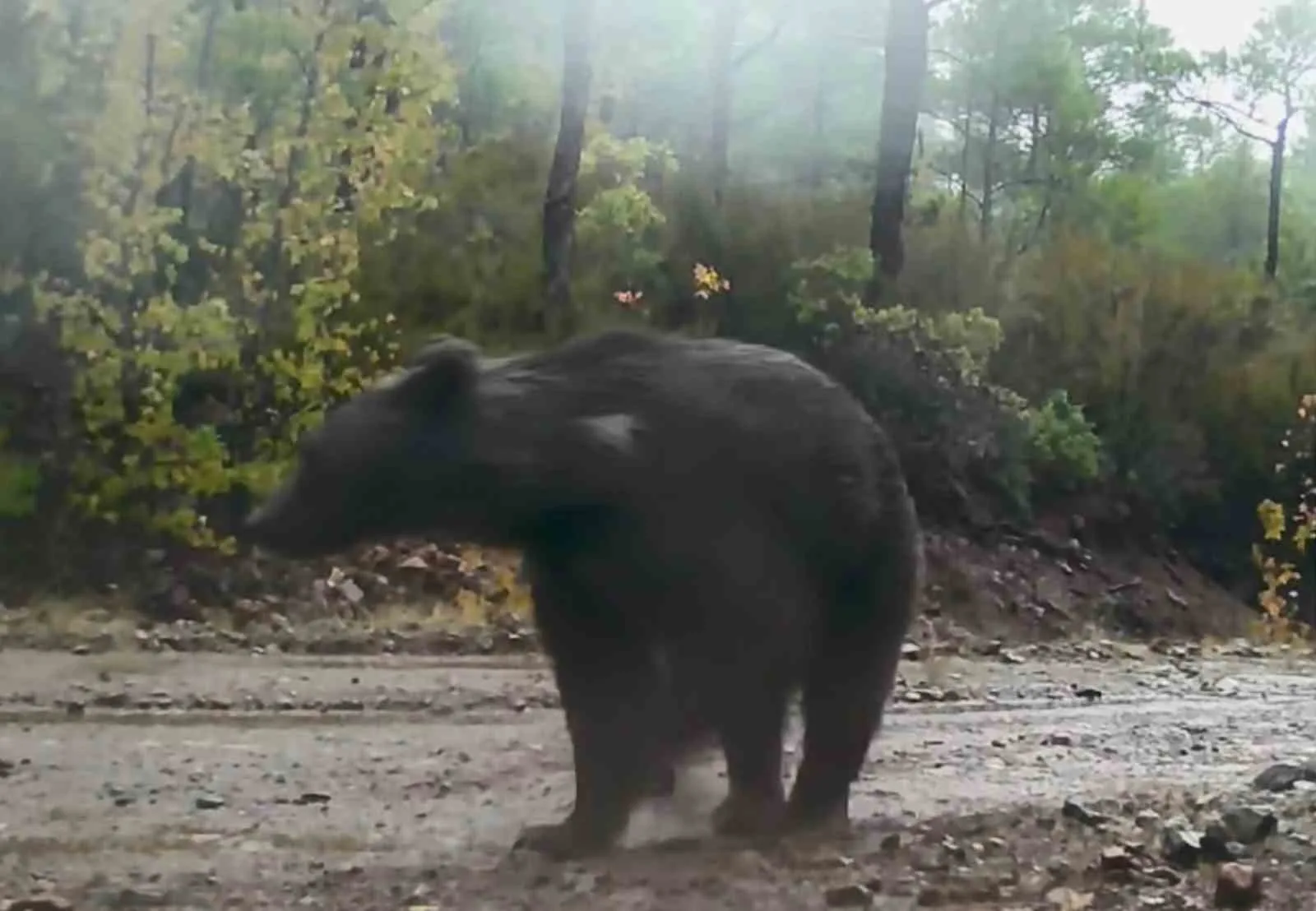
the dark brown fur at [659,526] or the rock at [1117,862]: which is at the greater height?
the dark brown fur at [659,526]

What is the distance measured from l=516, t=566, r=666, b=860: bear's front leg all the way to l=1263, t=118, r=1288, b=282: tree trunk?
4.34 metres

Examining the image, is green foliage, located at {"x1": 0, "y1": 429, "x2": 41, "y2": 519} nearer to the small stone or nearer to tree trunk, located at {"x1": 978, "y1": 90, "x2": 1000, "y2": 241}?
tree trunk, located at {"x1": 978, "y1": 90, "x2": 1000, "y2": 241}

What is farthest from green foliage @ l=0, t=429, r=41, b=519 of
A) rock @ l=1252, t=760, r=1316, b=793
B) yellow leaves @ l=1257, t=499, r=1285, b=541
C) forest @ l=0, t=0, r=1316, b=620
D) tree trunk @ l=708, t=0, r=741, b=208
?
yellow leaves @ l=1257, t=499, r=1285, b=541

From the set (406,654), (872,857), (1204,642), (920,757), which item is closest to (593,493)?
(872,857)

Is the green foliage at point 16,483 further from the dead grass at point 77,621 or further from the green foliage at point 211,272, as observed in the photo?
the dead grass at point 77,621

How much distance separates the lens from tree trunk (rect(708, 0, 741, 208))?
6.05 m

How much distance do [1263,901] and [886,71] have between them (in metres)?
4.83

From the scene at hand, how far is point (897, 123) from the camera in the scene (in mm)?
6574

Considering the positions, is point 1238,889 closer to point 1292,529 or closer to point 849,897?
point 849,897

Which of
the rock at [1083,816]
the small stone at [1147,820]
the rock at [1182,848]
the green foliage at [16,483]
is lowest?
the rock at [1083,816]

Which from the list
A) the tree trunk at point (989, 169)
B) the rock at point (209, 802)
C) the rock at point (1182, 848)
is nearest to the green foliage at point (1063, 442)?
the tree trunk at point (989, 169)

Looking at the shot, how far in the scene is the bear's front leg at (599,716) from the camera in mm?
2189

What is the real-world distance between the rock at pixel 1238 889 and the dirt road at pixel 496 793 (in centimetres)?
2

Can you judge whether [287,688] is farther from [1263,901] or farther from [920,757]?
[1263,901]
